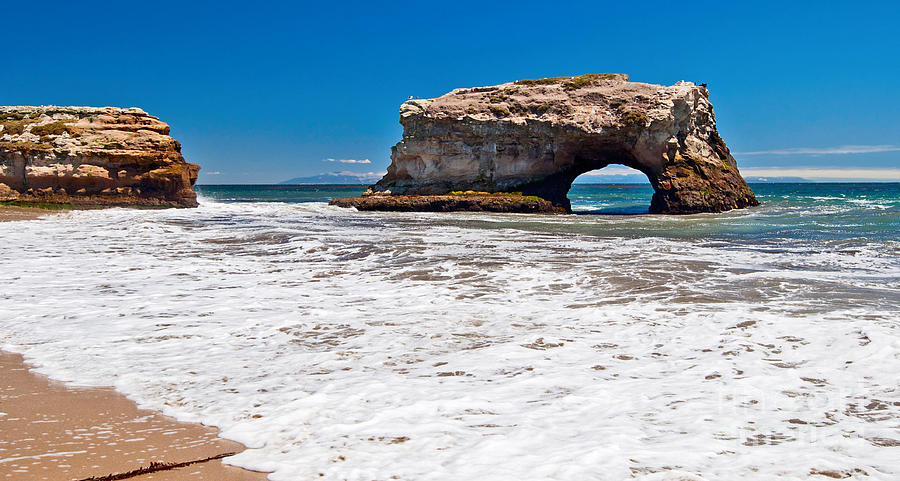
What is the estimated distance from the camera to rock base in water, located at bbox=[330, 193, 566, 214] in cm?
3269

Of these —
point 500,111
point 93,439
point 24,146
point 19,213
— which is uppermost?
point 500,111

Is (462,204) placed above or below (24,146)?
below

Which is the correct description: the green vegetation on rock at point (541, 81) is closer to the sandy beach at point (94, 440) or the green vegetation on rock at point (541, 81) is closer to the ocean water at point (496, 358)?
the ocean water at point (496, 358)

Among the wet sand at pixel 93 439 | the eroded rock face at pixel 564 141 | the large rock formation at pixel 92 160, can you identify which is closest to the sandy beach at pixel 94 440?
the wet sand at pixel 93 439

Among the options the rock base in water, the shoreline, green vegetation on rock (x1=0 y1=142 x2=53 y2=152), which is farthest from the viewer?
the rock base in water

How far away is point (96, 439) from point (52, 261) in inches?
341

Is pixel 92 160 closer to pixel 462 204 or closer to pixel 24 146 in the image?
pixel 24 146

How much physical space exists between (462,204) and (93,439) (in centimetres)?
2988

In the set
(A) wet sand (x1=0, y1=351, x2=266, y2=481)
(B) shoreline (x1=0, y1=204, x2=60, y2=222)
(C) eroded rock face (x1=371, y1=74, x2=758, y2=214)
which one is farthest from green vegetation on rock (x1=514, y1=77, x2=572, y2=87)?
(A) wet sand (x1=0, y1=351, x2=266, y2=481)

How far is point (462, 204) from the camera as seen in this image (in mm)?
33000

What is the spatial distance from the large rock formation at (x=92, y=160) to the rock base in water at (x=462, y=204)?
968 cm

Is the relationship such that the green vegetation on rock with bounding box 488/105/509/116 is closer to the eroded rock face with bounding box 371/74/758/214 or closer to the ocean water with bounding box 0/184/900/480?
the eroded rock face with bounding box 371/74/758/214

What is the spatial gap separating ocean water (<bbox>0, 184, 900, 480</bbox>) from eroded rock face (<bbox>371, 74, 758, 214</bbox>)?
71.5 feet

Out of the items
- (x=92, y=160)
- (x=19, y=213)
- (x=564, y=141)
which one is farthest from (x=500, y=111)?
(x=19, y=213)
